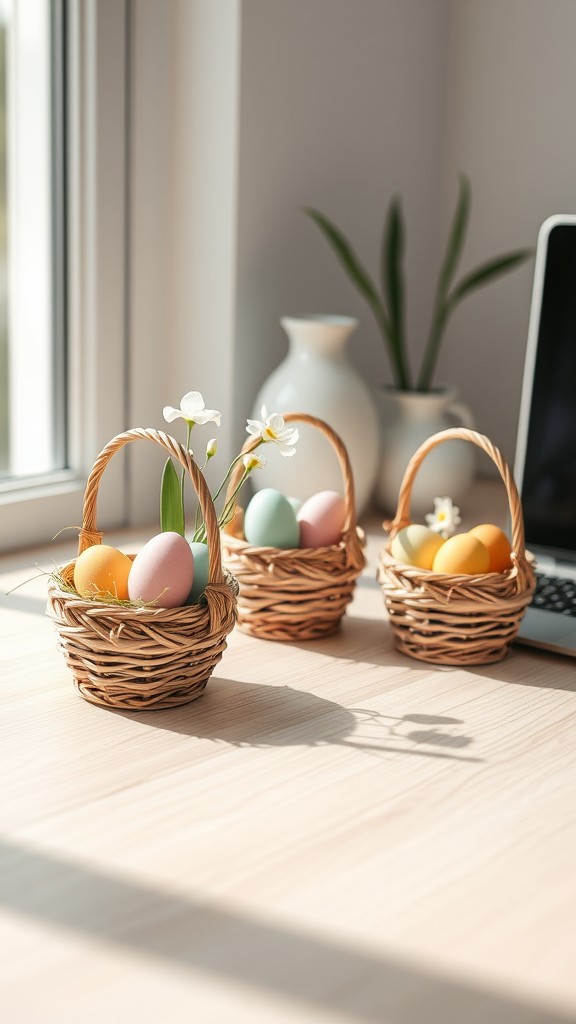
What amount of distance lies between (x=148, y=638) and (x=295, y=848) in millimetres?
181

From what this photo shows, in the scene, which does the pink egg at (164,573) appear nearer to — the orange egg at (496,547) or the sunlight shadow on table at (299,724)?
the sunlight shadow on table at (299,724)

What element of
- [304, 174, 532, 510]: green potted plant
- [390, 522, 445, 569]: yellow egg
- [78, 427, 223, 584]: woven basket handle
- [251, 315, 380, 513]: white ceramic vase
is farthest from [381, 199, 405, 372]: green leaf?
[78, 427, 223, 584]: woven basket handle

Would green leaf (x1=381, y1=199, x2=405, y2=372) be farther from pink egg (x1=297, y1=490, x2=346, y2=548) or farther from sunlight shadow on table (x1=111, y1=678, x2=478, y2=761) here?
sunlight shadow on table (x1=111, y1=678, x2=478, y2=761)

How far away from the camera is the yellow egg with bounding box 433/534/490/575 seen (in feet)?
2.73

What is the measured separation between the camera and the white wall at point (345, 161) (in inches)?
47.2

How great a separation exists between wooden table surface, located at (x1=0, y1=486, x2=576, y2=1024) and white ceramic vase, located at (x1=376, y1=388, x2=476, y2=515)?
44 centimetres

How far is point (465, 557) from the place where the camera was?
83cm

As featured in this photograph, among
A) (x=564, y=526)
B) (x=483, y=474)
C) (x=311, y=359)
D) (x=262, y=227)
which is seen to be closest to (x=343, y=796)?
(x=564, y=526)

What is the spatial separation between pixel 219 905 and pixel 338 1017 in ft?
0.30

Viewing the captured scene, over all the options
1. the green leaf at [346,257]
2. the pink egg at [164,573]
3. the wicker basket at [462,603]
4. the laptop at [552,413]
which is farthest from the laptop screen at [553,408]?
the pink egg at [164,573]

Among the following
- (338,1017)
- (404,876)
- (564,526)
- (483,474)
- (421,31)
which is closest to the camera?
(338,1017)

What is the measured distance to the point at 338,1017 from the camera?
46 cm

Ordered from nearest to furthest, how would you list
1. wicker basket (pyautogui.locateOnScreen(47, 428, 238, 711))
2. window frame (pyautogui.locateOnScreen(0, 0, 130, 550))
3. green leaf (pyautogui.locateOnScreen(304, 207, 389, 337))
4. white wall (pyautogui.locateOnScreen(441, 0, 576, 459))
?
wicker basket (pyautogui.locateOnScreen(47, 428, 238, 711)) < window frame (pyautogui.locateOnScreen(0, 0, 130, 550)) < green leaf (pyautogui.locateOnScreen(304, 207, 389, 337)) < white wall (pyautogui.locateOnScreen(441, 0, 576, 459))

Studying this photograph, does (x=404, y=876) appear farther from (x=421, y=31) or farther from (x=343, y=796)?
(x=421, y=31)
